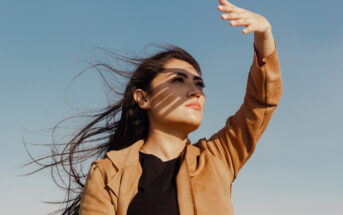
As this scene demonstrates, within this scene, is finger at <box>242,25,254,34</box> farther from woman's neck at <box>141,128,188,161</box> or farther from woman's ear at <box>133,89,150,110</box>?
woman's ear at <box>133,89,150,110</box>

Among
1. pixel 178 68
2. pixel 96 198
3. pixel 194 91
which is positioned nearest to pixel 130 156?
pixel 96 198

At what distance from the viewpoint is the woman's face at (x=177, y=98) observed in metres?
4.03

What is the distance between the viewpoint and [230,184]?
3992 mm

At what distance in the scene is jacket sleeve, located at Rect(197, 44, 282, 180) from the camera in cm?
376

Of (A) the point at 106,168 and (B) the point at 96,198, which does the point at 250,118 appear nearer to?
(A) the point at 106,168

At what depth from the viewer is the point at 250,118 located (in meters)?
3.89

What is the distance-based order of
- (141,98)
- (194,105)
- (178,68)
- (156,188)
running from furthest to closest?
(141,98)
(178,68)
(194,105)
(156,188)

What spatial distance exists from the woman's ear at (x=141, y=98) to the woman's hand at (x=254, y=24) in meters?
1.24

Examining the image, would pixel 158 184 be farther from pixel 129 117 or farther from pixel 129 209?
pixel 129 117

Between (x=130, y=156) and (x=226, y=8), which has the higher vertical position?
(x=226, y=8)

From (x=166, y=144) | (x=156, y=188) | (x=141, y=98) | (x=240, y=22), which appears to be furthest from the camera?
(x=141, y=98)

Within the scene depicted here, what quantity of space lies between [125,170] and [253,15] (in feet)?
5.68

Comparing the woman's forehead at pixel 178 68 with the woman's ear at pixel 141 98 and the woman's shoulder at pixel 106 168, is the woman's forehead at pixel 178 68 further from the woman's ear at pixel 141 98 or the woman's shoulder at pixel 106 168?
the woman's shoulder at pixel 106 168

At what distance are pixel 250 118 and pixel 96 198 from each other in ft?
4.95
